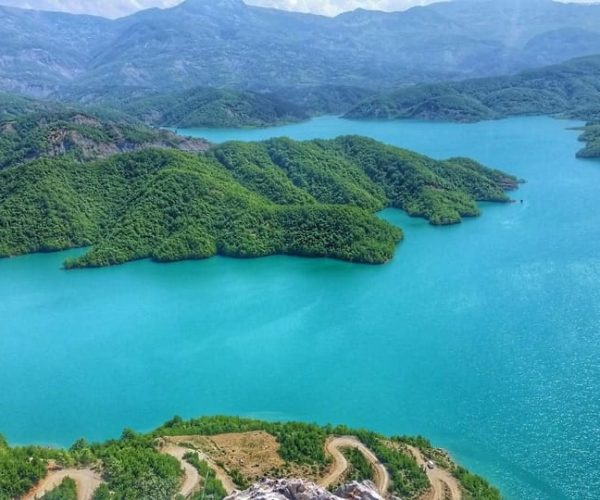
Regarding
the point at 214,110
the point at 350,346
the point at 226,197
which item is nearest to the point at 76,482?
the point at 350,346

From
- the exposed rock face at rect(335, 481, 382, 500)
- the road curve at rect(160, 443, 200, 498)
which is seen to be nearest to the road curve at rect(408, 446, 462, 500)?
the exposed rock face at rect(335, 481, 382, 500)

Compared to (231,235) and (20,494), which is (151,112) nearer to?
(231,235)

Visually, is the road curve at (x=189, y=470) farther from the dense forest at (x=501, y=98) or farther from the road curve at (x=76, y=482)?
the dense forest at (x=501, y=98)

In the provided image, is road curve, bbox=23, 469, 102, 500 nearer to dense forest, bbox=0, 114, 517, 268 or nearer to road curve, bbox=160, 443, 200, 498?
road curve, bbox=160, 443, 200, 498

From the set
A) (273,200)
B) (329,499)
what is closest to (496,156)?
(273,200)

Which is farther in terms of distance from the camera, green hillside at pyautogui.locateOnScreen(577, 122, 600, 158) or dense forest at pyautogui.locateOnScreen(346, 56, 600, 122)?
dense forest at pyautogui.locateOnScreen(346, 56, 600, 122)

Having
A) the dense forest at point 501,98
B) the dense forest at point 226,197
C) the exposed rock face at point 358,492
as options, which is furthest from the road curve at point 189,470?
the dense forest at point 501,98
